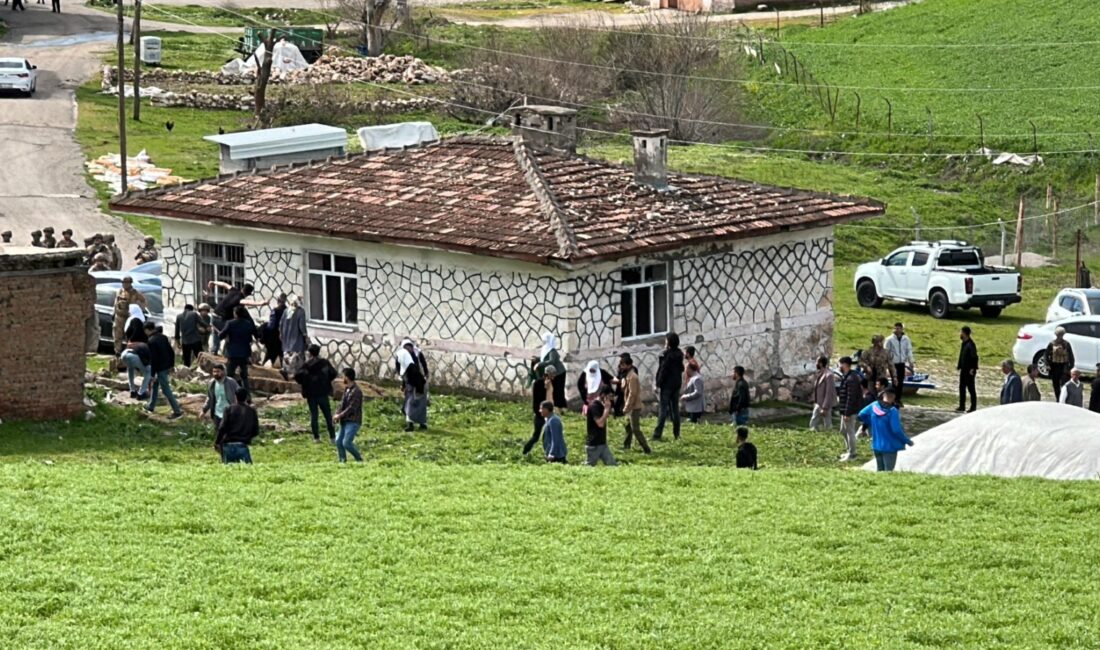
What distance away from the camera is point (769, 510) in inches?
810

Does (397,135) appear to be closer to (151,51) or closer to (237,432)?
(237,432)

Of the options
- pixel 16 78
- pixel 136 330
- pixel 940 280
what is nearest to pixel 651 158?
pixel 136 330

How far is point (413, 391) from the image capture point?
2920cm

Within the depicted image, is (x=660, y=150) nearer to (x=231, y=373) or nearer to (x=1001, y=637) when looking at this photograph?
(x=231, y=373)

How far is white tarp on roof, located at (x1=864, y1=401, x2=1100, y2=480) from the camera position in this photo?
960 inches

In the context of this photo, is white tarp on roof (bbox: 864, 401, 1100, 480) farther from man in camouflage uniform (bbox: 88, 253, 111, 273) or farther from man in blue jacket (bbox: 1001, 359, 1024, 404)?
man in camouflage uniform (bbox: 88, 253, 111, 273)

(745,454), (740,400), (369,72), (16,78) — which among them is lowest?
(740,400)

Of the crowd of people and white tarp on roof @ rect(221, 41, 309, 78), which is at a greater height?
white tarp on roof @ rect(221, 41, 309, 78)

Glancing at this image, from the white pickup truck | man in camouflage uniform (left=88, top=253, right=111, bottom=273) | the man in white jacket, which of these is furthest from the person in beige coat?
the white pickup truck

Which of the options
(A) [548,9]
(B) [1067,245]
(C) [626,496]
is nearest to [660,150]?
(C) [626,496]

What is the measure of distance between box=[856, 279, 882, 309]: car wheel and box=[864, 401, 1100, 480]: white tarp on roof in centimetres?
2246

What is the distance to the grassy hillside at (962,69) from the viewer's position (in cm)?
6822

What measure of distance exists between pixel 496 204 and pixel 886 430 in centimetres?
1147

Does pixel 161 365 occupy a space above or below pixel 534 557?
above
